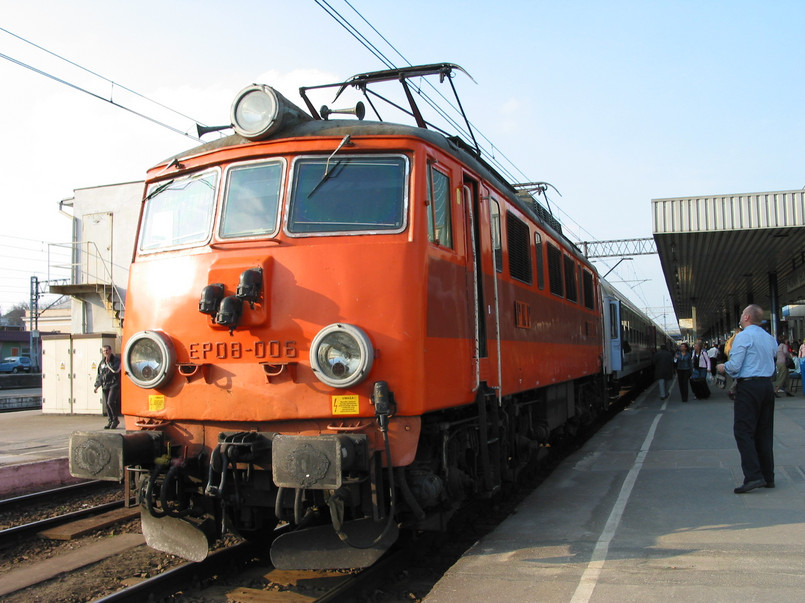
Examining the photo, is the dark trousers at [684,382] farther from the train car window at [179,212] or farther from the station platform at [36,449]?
the train car window at [179,212]

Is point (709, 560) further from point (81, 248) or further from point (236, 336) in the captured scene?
point (81, 248)

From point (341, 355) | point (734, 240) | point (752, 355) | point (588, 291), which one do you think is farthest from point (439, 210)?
point (734, 240)

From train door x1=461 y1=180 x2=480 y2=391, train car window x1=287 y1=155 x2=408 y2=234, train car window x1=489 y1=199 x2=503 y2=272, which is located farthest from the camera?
train car window x1=489 y1=199 x2=503 y2=272

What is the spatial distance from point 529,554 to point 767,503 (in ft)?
8.69

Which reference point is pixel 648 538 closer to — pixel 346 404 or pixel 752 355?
pixel 752 355

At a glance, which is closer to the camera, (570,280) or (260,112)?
(260,112)

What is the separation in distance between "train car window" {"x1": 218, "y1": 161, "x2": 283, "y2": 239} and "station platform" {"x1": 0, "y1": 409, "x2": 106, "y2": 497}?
579 centimetres

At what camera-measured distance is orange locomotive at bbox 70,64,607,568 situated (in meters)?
4.62

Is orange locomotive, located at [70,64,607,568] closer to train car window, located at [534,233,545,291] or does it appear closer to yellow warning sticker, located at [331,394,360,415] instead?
yellow warning sticker, located at [331,394,360,415]

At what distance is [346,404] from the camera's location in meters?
4.60

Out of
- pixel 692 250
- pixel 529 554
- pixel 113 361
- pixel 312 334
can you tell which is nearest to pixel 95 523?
pixel 312 334

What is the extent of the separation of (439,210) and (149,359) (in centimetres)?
243

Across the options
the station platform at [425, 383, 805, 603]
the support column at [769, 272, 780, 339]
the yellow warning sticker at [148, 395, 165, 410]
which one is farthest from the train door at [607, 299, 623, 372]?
the yellow warning sticker at [148, 395, 165, 410]

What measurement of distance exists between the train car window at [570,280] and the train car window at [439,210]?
5039mm
